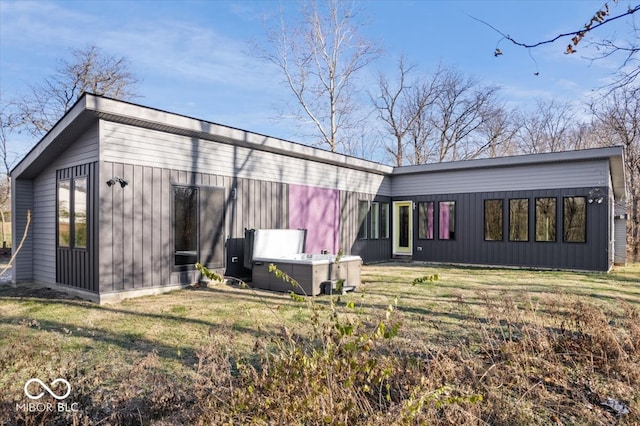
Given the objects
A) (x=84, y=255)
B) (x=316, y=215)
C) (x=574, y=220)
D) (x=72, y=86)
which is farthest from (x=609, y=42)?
(x=72, y=86)

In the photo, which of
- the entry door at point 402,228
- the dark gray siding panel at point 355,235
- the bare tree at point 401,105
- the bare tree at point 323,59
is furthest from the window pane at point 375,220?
the bare tree at point 401,105

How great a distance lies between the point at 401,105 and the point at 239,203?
16838 millimetres

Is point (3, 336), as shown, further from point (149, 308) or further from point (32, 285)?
point (32, 285)

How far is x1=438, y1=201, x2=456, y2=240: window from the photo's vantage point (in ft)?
39.8

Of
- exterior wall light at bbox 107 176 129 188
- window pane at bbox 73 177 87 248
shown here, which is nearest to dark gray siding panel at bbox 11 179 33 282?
window pane at bbox 73 177 87 248

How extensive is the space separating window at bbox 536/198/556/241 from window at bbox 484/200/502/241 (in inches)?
37.2

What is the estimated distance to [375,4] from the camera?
1762 cm

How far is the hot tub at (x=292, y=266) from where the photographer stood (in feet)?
22.2

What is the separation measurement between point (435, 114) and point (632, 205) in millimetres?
10447

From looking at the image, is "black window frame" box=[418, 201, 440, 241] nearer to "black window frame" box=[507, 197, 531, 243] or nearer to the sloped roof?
the sloped roof

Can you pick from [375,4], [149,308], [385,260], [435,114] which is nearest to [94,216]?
[149,308]

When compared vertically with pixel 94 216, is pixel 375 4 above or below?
above

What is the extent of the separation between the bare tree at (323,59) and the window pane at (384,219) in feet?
23.3

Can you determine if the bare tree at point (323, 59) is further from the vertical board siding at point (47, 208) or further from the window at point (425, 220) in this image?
the vertical board siding at point (47, 208)
